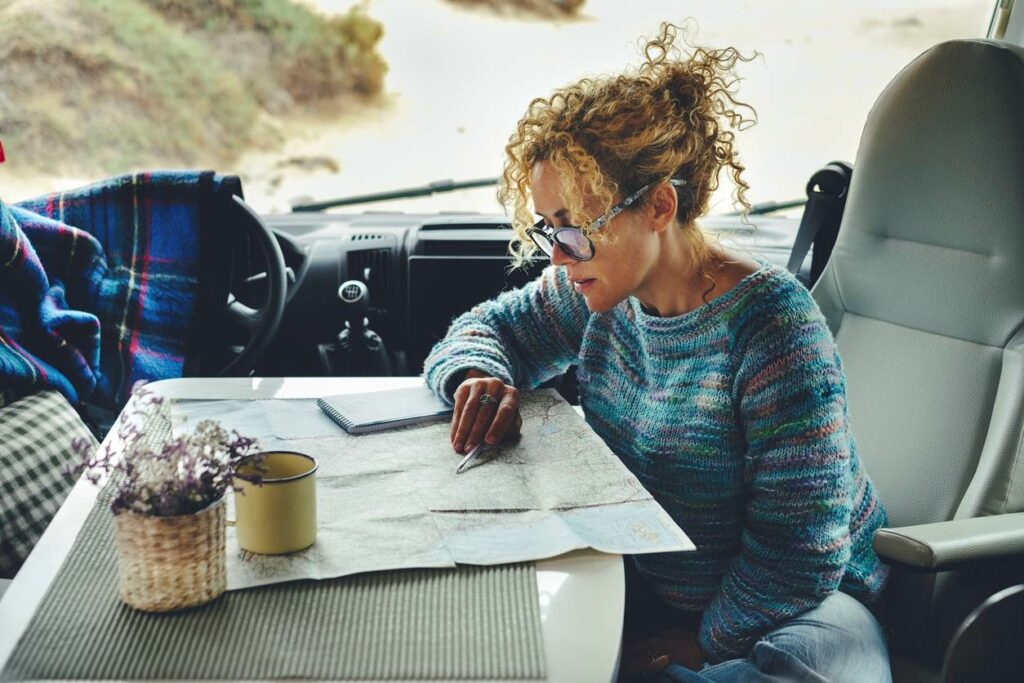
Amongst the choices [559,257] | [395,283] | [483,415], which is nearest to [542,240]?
[559,257]

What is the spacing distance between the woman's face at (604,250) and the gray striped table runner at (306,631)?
0.53 meters

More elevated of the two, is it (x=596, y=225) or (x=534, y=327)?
(x=596, y=225)

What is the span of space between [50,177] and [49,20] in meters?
0.39

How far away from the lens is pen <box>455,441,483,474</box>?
3.66 ft

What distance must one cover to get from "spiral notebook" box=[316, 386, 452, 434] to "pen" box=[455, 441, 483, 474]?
0.13m

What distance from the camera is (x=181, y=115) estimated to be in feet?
7.90

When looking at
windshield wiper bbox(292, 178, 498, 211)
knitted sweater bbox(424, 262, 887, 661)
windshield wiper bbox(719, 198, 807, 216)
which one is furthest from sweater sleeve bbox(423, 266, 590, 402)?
windshield wiper bbox(719, 198, 807, 216)

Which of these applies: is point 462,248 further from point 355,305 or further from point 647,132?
point 647,132

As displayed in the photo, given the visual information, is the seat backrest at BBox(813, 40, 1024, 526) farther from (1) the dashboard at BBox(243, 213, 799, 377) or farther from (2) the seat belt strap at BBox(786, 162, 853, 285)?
(1) the dashboard at BBox(243, 213, 799, 377)

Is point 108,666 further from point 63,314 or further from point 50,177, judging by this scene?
point 50,177

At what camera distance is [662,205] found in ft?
4.33

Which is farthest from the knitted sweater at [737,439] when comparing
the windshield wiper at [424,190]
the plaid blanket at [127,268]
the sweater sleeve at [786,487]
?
the windshield wiper at [424,190]

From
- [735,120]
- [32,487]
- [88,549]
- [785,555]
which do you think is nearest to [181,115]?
[32,487]

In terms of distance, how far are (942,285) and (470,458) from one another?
0.87 m
